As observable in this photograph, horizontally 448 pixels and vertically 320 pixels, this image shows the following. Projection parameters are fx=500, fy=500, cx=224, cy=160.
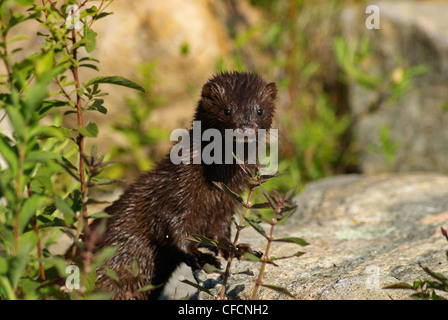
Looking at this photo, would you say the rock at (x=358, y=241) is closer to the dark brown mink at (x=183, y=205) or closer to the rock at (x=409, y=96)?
the dark brown mink at (x=183, y=205)

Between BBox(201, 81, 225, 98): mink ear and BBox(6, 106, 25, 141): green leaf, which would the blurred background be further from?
BBox(6, 106, 25, 141): green leaf

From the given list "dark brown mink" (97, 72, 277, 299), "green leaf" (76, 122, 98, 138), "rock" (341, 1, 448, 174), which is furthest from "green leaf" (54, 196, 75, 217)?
"rock" (341, 1, 448, 174)

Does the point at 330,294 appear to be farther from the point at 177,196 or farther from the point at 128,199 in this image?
the point at 128,199

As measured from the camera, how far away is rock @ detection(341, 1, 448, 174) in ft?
18.6

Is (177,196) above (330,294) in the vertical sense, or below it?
above

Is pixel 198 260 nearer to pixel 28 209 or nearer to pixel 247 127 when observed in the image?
pixel 247 127

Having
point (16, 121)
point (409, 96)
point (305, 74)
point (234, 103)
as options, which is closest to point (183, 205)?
point (234, 103)

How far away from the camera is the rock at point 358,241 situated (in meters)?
2.59

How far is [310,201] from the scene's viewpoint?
4336 mm

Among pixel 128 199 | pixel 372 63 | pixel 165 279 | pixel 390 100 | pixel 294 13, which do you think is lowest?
pixel 165 279

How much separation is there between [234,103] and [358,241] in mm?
1235

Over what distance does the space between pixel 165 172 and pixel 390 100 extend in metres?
3.15

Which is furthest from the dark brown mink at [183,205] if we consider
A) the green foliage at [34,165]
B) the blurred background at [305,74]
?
the blurred background at [305,74]
